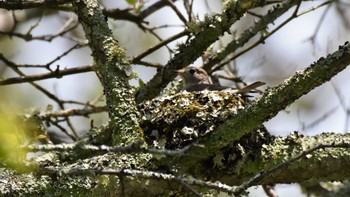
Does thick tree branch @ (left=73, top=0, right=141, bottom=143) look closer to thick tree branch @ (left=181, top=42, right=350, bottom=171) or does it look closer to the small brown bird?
thick tree branch @ (left=181, top=42, right=350, bottom=171)

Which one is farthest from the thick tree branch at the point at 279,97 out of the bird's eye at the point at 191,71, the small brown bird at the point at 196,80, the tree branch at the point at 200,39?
the bird's eye at the point at 191,71

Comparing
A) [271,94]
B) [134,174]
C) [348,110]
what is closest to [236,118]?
Answer: [271,94]

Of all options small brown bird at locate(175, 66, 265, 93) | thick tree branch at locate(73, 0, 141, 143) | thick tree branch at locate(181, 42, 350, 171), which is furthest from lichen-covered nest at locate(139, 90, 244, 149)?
small brown bird at locate(175, 66, 265, 93)

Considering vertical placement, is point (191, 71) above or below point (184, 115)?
above

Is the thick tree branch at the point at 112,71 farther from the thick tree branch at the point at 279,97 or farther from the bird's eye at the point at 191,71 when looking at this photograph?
the bird's eye at the point at 191,71

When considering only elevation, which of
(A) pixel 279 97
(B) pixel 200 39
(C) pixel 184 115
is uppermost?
(B) pixel 200 39

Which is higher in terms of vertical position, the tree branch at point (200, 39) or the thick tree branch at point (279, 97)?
the tree branch at point (200, 39)

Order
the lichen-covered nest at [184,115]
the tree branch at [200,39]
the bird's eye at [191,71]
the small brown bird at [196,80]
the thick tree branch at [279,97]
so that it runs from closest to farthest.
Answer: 1. the thick tree branch at [279,97]
2. the lichen-covered nest at [184,115]
3. the tree branch at [200,39]
4. the small brown bird at [196,80]
5. the bird's eye at [191,71]

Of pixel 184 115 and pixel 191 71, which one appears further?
pixel 191 71

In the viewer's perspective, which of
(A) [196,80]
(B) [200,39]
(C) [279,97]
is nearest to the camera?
(C) [279,97]

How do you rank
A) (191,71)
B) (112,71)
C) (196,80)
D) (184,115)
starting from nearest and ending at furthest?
(112,71)
(184,115)
(191,71)
(196,80)

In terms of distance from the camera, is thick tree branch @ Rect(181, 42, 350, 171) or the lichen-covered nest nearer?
thick tree branch @ Rect(181, 42, 350, 171)

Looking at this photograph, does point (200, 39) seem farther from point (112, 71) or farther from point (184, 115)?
point (112, 71)

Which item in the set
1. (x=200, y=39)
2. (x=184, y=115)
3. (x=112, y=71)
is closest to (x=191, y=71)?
(x=200, y=39)
